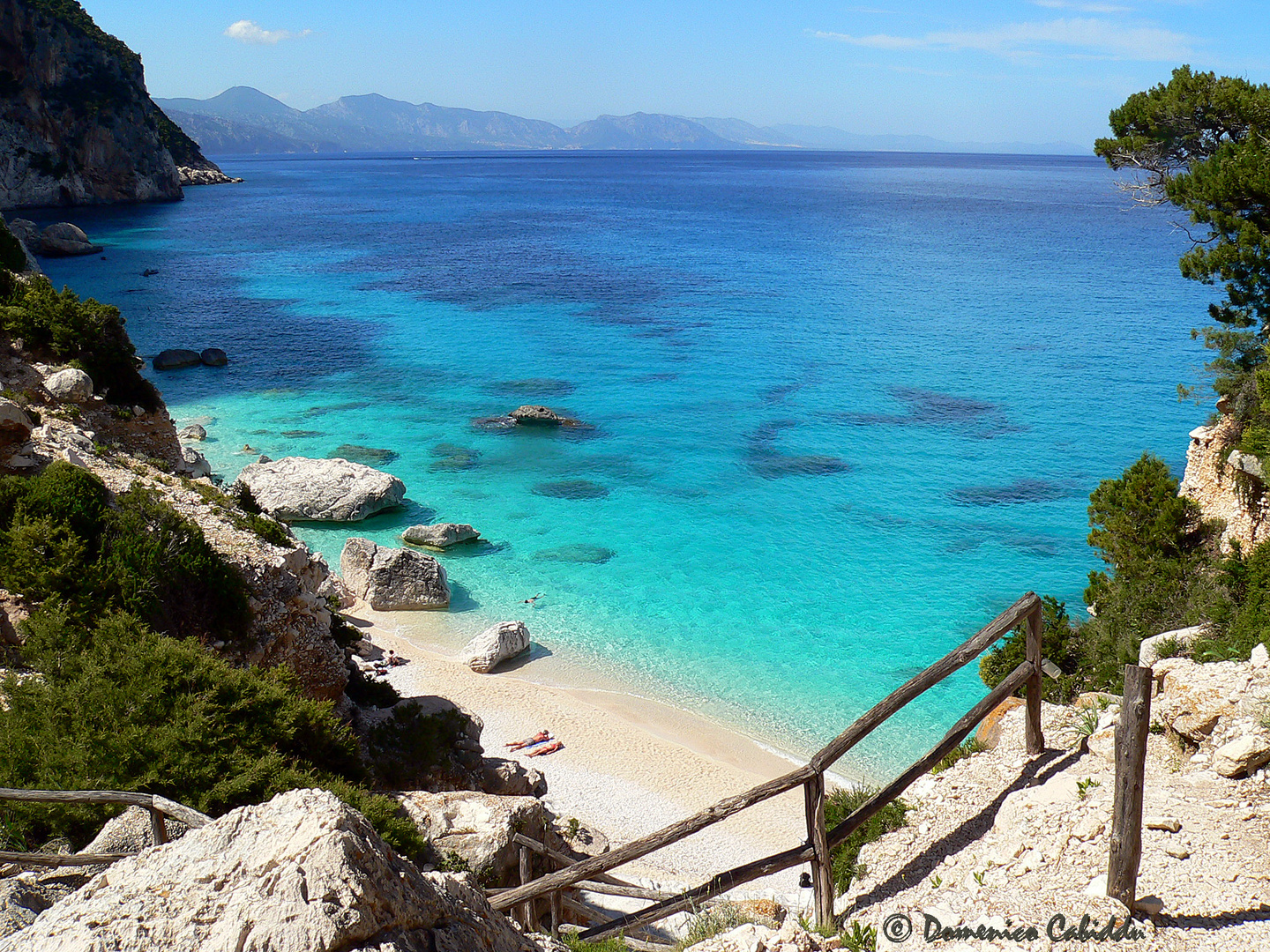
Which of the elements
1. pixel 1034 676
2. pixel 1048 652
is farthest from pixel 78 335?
pixel 1048 652

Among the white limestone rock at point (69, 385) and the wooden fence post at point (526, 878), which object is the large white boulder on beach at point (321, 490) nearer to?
the white limestone rock at point (69, 385)

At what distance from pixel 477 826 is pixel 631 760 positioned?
26.6ft

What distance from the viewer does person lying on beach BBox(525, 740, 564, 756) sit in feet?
58.6

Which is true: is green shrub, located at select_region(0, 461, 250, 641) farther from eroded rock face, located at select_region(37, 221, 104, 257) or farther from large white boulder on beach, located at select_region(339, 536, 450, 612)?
eroded rock face, located at select_region(37, 221, 104, 257)

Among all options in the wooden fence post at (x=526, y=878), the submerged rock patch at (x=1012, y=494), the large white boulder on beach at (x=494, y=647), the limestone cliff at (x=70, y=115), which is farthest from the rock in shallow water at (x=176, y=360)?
the limestone cliff at (x=70, y=115)

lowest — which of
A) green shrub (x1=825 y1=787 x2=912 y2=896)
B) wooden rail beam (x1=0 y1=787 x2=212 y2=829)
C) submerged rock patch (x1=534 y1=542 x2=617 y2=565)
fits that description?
submerged rock patch (x1=534 y1=542 x2=617 y2=565)

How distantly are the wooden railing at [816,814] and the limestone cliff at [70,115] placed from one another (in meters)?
112

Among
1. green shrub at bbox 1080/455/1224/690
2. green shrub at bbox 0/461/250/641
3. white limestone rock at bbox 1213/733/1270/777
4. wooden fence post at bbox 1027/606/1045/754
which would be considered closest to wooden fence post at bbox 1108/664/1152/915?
wooden fence post at bbox 1027/606/1045/754

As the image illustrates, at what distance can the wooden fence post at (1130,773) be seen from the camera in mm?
5480

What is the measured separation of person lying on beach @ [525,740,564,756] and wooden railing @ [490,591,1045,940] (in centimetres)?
1000

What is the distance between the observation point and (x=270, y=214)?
112875 millimetres

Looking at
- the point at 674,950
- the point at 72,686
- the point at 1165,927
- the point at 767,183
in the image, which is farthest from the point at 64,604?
the point at 767,183

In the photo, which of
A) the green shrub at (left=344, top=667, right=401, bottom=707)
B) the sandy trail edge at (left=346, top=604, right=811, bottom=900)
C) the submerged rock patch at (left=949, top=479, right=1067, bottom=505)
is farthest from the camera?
the submerged rock patch at (left=949, top=479, right=1067, bottom=505)

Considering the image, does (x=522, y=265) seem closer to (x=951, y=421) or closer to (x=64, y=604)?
(x=951, y=421)
